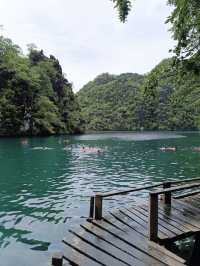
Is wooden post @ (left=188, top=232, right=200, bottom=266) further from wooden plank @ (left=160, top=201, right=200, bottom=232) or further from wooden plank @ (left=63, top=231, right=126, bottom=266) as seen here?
wooden plank @ (left=63, top=231, right=126, bottom=266)

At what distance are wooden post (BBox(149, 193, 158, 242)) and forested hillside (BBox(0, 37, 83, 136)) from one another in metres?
79.3

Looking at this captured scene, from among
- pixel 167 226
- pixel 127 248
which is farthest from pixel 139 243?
pixel 167 226

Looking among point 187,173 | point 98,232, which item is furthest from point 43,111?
point 98,232

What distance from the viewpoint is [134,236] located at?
9.23 meters

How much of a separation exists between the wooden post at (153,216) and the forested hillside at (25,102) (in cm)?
7926

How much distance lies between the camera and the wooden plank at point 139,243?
7738 mm

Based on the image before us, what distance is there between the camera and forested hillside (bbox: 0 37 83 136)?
86688 millimetres

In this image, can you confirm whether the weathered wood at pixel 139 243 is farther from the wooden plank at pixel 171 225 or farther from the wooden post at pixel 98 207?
the wooden plank at pixel 171 225

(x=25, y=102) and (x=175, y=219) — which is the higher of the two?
(x=25, y=102)

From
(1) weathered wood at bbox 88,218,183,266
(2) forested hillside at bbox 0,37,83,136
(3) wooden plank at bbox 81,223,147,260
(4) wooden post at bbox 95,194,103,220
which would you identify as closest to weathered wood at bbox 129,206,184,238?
(1) weathered wood at bbox 88,218,183,266

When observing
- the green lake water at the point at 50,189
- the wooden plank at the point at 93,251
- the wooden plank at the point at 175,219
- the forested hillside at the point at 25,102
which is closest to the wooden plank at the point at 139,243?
the wooden plank at the point at 93,251

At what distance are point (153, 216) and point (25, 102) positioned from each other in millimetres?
87552

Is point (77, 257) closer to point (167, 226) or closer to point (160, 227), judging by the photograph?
point (160, 227)

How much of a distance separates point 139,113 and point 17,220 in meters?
178
